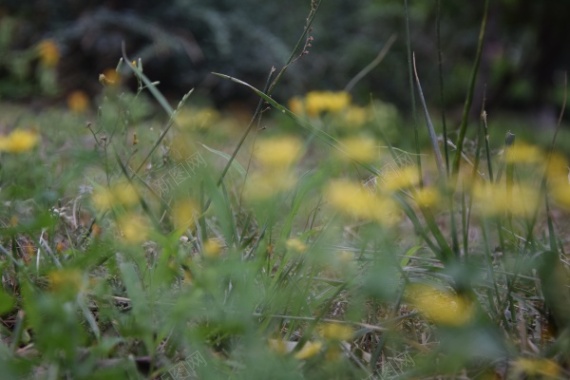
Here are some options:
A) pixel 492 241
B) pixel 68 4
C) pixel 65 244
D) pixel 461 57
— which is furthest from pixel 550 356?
pixel 461 57

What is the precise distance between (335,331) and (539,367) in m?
0.25

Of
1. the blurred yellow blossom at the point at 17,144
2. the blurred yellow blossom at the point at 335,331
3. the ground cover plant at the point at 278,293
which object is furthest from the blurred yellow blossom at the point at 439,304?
the blurred yellow blossom at the point at 17,144

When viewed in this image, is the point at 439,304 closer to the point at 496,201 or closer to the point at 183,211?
the point at 496,201

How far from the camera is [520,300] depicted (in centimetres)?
106

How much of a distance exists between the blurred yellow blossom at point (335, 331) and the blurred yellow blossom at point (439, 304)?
0.10 m

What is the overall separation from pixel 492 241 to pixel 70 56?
414 cm

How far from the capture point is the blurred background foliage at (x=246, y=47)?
4.93 m

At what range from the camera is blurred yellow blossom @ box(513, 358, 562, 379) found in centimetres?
84

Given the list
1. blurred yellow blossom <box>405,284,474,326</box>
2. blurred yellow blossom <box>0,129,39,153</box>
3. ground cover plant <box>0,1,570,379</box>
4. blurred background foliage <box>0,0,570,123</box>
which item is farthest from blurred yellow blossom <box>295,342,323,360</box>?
blurred background foliage <box>0,0,570,123</box>

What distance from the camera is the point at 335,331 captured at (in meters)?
0.92

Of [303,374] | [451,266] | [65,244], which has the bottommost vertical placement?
[65,244]

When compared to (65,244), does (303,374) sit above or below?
above

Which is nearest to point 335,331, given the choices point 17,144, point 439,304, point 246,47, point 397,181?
point 439,304

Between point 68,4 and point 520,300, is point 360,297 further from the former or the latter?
point 68,4
